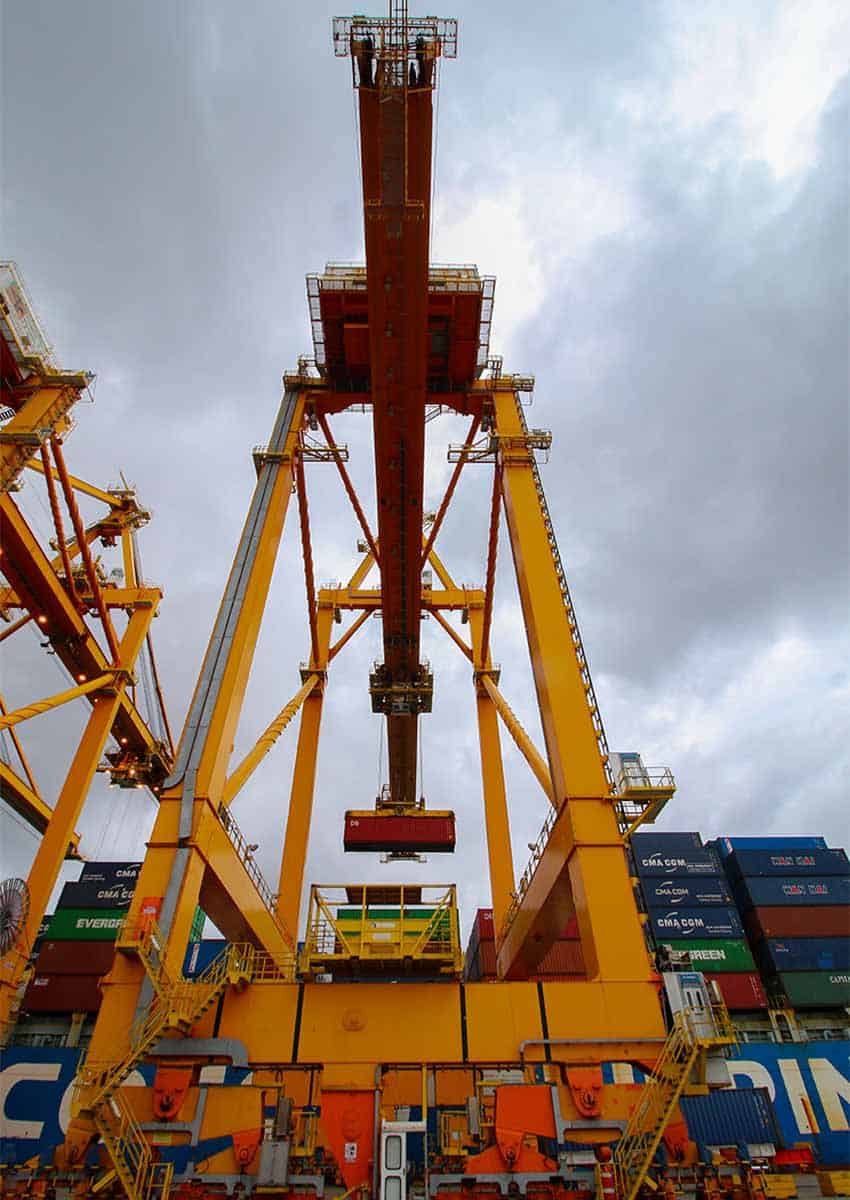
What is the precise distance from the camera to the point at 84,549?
21.2m

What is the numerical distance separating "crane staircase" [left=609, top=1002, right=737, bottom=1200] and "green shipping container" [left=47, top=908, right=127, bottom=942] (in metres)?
22.7

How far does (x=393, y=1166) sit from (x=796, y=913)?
24669 millimetres

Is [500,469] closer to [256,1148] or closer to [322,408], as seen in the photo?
[322,408]

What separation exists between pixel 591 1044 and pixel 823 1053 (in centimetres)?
1934

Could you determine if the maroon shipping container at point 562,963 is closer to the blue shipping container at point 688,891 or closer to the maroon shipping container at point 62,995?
the blue shipping container at point 688,891

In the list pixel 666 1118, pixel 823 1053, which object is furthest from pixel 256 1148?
pixel 823 1053

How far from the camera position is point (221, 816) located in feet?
37.7

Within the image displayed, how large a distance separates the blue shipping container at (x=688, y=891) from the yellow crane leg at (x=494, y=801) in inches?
349

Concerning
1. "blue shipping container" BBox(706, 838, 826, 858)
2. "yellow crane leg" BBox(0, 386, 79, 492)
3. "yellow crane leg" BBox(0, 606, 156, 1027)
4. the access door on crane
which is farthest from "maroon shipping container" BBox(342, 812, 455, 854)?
"blue shipping container" BBox(706, 838, 826, 858)

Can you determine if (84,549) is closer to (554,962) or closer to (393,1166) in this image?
(393,1166)

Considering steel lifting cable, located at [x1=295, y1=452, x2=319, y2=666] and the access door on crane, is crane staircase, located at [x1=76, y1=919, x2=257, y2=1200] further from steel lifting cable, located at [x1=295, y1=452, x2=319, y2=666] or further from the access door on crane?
steel lifting cable, located at [x1=295, y1=452, x2=319, y2=666]

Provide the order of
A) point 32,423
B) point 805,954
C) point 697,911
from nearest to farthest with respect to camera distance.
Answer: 1. point 32,423
2. point 805,954
3. point 697,911

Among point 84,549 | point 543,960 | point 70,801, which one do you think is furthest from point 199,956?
point 84,549

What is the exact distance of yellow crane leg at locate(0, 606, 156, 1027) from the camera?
17500mm
